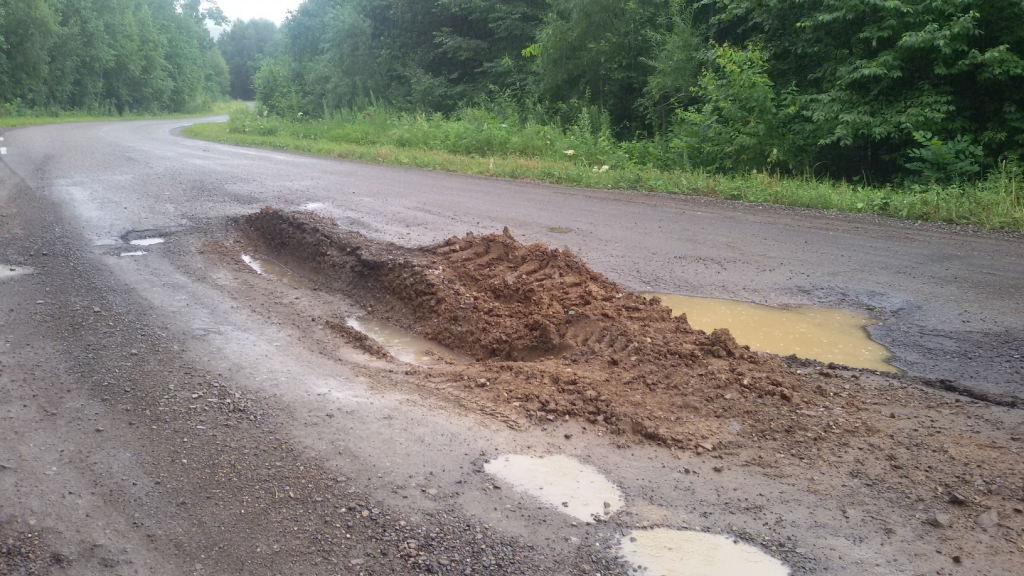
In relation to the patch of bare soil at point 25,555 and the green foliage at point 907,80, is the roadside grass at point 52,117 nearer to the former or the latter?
the green foliage at point 907,80

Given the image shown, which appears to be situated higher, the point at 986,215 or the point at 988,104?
the point at 988,104

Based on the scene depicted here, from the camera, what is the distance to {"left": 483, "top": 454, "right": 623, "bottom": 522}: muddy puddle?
3.54 metres

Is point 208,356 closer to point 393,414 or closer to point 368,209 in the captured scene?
point 393,414

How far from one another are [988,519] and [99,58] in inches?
2399

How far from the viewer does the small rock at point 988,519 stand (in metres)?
3.39

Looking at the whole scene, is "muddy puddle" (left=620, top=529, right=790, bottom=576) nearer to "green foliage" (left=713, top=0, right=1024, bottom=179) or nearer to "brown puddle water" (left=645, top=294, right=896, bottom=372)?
"brown puddle water" (left=645, top=294, right=896, bottom=372)

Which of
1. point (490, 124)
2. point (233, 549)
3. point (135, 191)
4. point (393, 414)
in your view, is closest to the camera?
point (233, 549)

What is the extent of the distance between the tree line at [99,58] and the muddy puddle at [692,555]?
47912mm

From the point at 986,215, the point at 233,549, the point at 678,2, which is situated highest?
the point at 678,2

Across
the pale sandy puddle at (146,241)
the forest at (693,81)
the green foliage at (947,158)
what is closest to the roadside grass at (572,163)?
the forest at (693,81)

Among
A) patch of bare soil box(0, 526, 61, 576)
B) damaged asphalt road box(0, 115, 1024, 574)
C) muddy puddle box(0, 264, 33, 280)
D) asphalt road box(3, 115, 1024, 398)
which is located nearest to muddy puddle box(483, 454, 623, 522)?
damaged asphalt road box(0, 115, 1024, 574)

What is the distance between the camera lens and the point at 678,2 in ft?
62.5

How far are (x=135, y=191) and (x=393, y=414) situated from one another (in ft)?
31.9

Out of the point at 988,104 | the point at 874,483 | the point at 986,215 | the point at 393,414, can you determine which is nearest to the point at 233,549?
the point at 393,414
